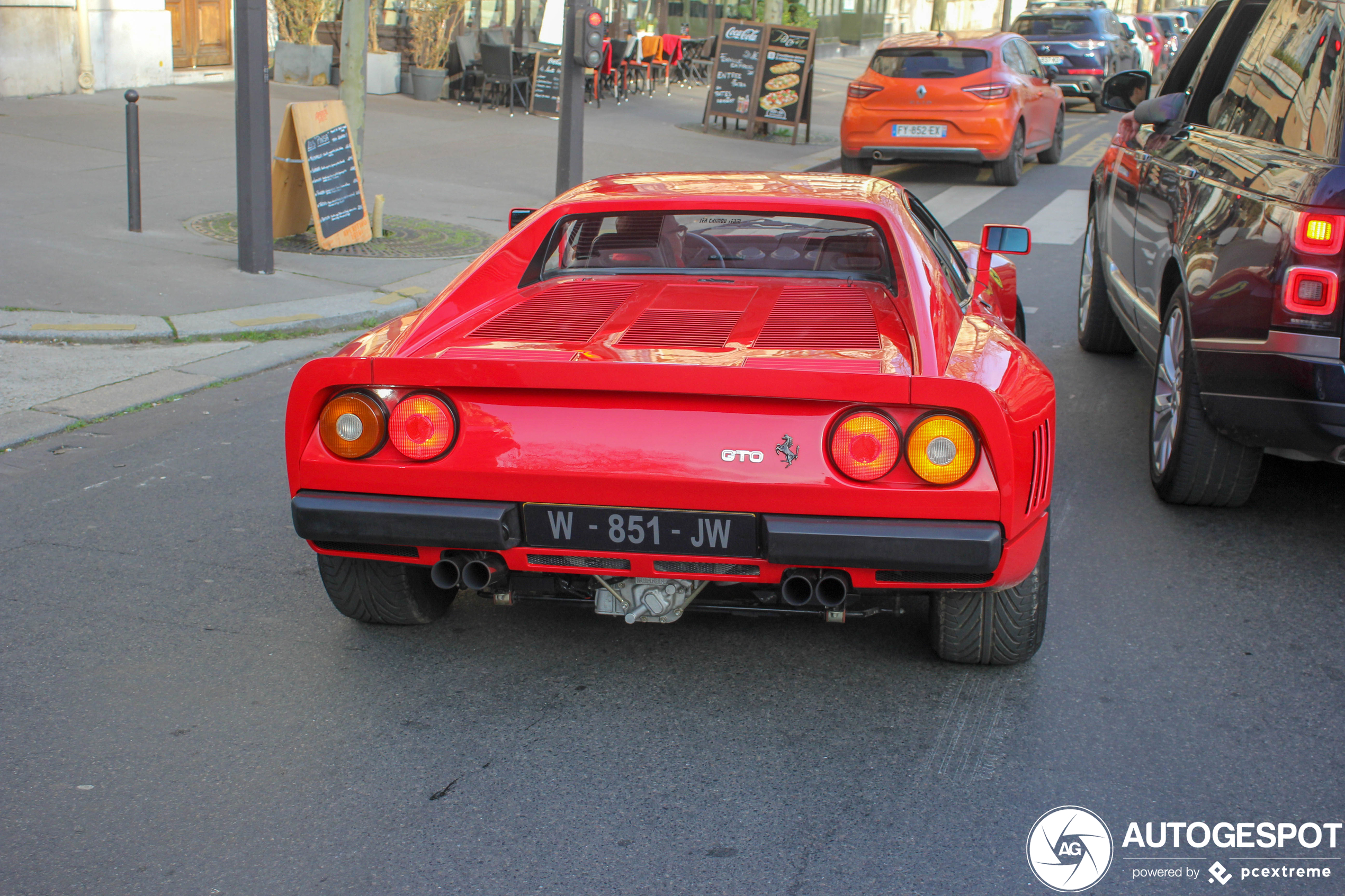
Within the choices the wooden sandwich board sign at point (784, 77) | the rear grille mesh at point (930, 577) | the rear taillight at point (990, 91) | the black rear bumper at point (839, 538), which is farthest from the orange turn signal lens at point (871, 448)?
the wooden sandwich board sign at point (784, 77)

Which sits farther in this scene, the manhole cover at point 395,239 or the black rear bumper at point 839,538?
the manhole cover at point 395,239

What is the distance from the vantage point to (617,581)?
3566mm

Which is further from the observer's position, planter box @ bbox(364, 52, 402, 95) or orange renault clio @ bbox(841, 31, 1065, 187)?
planter box @ bbox(364, 52, 402, 95)

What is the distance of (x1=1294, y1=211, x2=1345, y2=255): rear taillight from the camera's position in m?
4.11

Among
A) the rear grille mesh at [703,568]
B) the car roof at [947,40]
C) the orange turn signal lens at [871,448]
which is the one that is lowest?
the rear grille mesh at [703,568]

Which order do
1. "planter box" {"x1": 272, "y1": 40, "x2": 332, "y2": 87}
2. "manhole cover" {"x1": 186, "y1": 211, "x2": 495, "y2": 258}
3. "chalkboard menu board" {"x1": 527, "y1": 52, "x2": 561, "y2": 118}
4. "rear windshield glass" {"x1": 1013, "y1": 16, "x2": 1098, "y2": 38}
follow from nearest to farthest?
"manhole cover" {"x1": 186, "y1": 211, "x2": 495, "y2": 258} → "chalkboard menu board" {"x1": 527, "y1": 52, "x2": 561, "y2": 118} → "planter box" {"x1": 272, "y1": 40, "x2": 332, "y2": 87} → "rear windshield glass" {"x1": 1013, "y1": 16, "x2": 1098, "y2": 38}

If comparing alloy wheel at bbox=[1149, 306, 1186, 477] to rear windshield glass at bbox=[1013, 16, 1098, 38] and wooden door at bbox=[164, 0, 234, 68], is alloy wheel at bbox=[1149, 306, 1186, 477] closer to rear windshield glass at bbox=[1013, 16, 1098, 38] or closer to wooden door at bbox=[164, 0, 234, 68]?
wooden door at bbox=[164, 0, 234, 68]

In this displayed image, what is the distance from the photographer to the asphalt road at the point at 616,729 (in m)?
2.86

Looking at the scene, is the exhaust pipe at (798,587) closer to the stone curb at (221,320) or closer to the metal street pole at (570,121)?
the stone curb at (221,320)

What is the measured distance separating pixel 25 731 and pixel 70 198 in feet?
28.8

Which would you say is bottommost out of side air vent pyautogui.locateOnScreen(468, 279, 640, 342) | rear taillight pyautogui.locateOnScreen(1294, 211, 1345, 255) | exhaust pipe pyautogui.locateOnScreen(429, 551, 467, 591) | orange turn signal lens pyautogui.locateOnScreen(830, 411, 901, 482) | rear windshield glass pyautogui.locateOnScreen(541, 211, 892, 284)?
exhaust pipe pyautogui.locateOnScreen(429, 551, 467, 591)

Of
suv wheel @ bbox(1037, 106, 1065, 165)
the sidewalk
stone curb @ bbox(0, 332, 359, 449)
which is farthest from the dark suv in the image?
stone curb @ bbox(0, 332, 359, 449)

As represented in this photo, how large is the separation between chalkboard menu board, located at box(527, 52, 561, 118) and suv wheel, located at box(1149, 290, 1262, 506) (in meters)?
15.5

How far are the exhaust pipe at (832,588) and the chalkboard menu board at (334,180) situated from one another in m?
7.52
